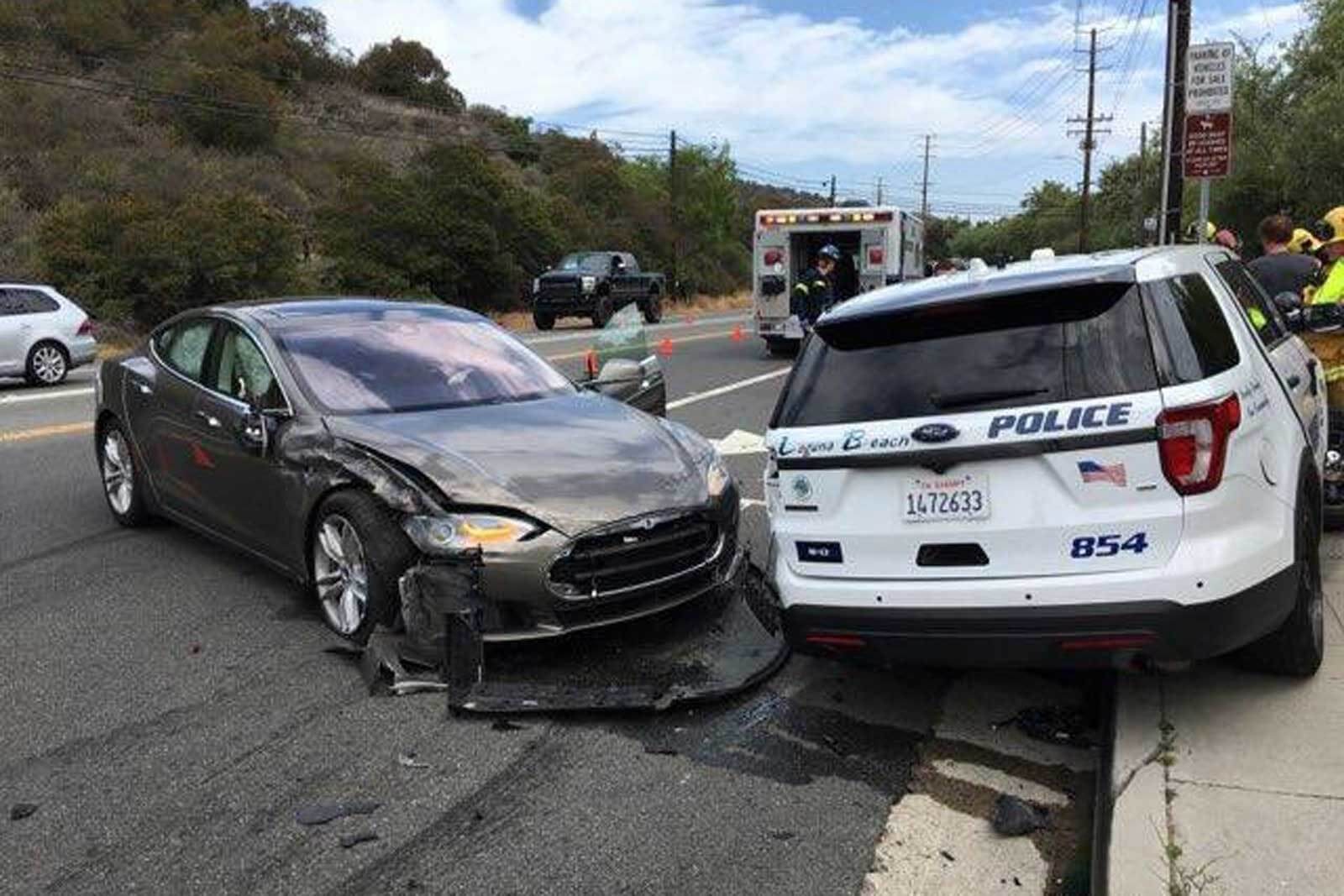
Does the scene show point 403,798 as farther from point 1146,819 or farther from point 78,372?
point 78,372

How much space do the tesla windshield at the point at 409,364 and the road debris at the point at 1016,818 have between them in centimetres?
329

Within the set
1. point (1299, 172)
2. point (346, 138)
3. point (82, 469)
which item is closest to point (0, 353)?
point (82, 469)

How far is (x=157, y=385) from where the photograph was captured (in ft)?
22.9

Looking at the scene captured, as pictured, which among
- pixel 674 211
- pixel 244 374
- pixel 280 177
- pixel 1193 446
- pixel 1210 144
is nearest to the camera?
pixel 1193 446

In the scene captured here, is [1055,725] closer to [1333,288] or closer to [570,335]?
[1333,288]

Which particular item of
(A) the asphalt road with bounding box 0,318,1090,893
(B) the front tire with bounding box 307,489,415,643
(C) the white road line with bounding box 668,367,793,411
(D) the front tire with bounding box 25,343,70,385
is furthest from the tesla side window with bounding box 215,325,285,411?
(D) the front tire with bounding box 25,343,70,385

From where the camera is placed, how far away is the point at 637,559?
5012mm

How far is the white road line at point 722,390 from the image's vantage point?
14180 mm

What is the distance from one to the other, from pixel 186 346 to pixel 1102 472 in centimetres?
526

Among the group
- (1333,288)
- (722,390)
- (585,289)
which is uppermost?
(1333,288)

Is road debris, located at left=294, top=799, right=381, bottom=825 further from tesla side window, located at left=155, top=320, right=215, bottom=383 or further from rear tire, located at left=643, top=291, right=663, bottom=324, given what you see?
rear tire, located at left=643, top=291, right=663, bottom=324

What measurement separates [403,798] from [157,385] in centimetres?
400

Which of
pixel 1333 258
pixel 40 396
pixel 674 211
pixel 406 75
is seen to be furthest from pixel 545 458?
pixel 406 75

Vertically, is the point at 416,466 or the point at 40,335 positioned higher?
the point at 416,466
